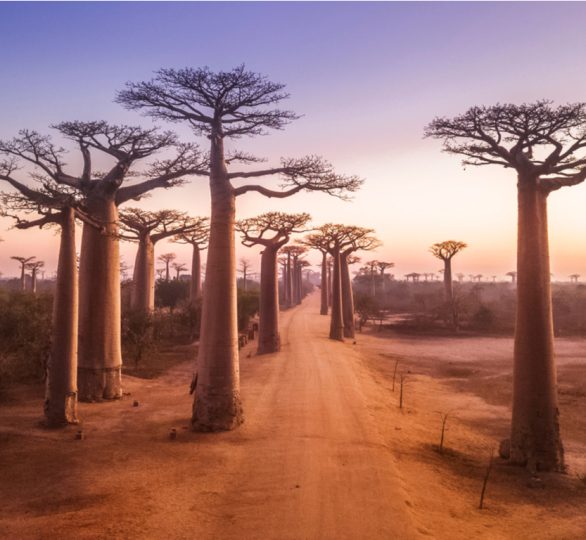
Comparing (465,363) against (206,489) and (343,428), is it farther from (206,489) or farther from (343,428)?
(206,489)

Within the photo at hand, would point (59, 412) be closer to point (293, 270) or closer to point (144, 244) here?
point (144, 244)

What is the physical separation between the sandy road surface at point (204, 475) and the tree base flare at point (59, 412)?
285 millimetres

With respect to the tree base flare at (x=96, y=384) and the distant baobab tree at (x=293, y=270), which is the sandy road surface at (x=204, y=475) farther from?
the distant baobab tree at (x=293, y=270)

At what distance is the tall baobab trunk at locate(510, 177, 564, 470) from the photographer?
7344mm

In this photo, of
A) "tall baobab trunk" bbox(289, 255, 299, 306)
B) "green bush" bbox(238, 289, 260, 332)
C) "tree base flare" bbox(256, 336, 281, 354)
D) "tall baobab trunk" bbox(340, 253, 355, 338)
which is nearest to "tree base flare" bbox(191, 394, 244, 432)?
"tree base flare" bbox(256, 336, 281, 354)

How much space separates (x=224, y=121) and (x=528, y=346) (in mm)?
6321

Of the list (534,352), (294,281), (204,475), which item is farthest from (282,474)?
(294,281)

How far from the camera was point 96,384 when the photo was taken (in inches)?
415

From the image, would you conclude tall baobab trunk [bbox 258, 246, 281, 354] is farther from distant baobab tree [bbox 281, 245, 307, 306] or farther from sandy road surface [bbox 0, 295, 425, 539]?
distant baobab tree [bbox 281, 245, 307, 306]

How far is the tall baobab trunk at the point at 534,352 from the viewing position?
7344mm

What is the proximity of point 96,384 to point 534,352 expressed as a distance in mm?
8442

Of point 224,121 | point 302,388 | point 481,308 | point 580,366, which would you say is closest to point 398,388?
point 302,388

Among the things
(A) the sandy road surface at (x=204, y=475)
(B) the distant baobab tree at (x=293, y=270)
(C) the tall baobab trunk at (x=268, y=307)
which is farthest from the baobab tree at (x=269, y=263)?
(B) the distant baobab tree at (x=293, y=270)

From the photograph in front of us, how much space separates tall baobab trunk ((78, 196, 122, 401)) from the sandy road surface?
68 cm
